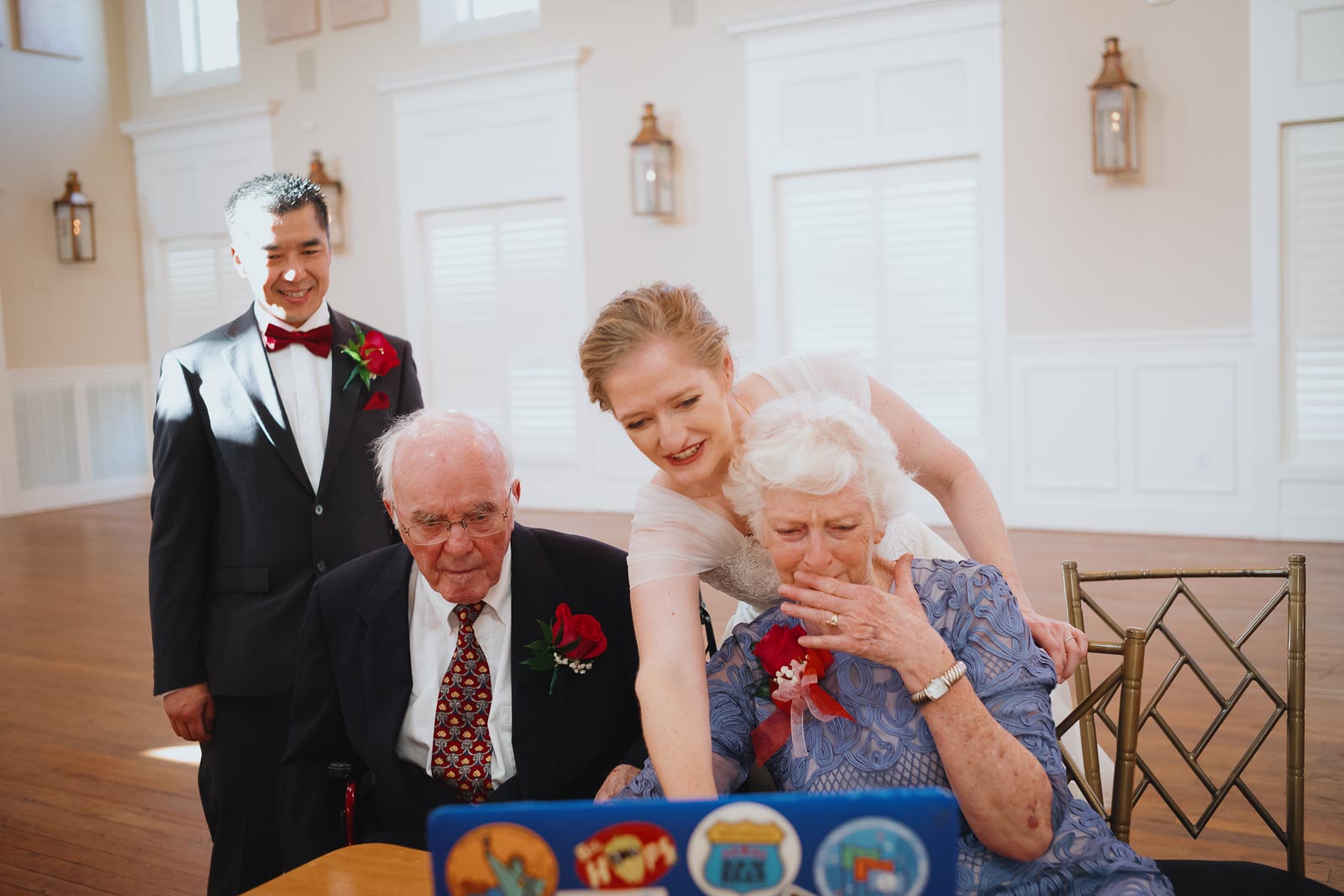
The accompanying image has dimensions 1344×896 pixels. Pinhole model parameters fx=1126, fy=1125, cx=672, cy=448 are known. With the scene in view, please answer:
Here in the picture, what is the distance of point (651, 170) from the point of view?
7605 mm

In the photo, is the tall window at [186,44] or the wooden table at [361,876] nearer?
the wooden table at [361,876]

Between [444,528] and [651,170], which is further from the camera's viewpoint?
[651,170]

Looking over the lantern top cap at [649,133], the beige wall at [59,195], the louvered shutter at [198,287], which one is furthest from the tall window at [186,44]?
the lantern top cap at [649,133]

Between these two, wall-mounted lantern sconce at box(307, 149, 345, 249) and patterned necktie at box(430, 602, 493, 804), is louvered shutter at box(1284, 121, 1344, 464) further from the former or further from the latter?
wall-mounted lantern sconce at box(307, 149, 345, 249)

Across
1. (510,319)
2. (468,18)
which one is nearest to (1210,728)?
(510,319)

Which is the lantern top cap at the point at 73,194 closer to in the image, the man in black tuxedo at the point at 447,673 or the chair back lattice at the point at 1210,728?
the man in black tuxedo at the point at 447,673

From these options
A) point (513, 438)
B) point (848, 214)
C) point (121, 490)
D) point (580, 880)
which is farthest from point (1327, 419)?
point (121, 490)

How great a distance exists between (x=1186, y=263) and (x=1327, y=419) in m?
1.13

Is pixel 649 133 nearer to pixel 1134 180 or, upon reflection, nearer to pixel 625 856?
pixel 1134 180

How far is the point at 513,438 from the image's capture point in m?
8.77

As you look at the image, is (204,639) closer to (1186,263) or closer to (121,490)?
(1186,263)

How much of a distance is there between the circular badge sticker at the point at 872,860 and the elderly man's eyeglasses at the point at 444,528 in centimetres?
115

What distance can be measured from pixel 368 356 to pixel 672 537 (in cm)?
107

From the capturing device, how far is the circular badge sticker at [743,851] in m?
0.83
